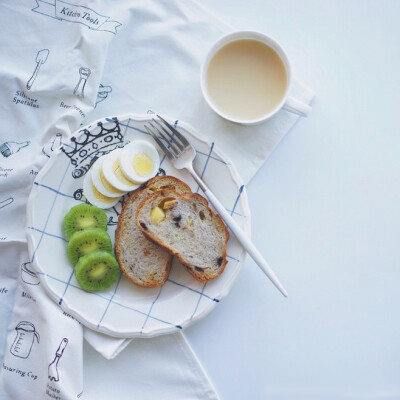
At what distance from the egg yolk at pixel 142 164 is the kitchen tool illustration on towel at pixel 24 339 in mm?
659

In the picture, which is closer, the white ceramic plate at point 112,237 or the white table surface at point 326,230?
the white ceramic plate at point 112,237

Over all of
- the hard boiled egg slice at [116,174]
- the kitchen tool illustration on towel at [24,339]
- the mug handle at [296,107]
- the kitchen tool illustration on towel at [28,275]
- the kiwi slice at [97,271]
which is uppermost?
the mug handle at [296,107]

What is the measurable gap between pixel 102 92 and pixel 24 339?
36.0 inches

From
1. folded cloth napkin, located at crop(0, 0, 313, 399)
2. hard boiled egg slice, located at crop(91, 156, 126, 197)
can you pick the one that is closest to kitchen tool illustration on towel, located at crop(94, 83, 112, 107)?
folded cloth napkin, located at crop(0, 0, 313, 399)

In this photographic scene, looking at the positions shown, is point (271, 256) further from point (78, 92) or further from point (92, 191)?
point (78, 92)

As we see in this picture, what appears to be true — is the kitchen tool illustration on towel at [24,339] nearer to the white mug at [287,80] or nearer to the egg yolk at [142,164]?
the egg yolk at [142,164]

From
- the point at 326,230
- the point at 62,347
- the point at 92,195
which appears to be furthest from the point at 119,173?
the point at 326,230

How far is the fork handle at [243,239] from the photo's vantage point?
1873mm

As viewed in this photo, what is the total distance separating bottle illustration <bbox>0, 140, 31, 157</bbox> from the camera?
6.59 ft

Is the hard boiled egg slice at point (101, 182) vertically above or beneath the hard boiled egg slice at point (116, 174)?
beneath

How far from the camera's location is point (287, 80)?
74.6 inches

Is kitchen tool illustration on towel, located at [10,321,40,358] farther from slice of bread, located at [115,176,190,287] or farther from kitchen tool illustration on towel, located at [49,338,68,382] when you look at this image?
slice of bread, located at [115,176,190,287]

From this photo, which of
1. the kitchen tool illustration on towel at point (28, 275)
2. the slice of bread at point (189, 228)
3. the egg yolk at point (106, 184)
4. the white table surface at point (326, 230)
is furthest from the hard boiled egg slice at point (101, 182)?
the white table surface at point (326, 230)

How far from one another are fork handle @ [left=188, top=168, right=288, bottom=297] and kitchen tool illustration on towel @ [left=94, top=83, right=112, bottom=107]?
0.47 meters
